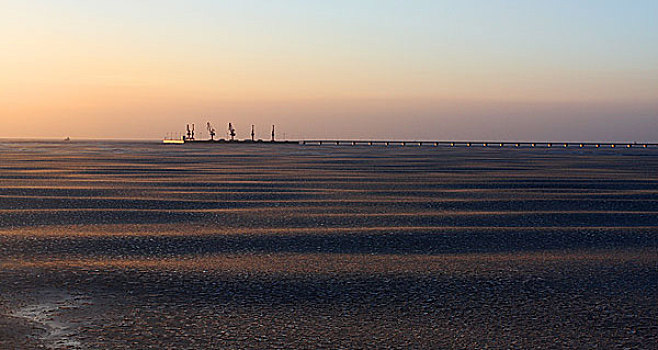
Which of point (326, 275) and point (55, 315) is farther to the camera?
point (326, 275)

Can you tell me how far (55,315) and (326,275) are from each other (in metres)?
3.31

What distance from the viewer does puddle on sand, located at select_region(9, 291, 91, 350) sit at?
5.71 m

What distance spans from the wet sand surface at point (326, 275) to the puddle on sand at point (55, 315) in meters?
0.02

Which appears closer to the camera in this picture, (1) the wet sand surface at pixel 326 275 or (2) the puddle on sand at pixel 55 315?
(2) the puddle on sand at pixel 55 315

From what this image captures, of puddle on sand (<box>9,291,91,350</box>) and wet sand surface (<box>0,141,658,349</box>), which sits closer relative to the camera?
puddle on sand (<box>9,291,91,350</box>)

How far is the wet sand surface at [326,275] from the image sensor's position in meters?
6.05

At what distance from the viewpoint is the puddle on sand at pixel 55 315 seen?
5705 millimetres

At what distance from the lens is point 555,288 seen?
784 centimetres

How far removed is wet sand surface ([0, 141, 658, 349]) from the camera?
6.05m

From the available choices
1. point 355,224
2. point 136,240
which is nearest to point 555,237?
point 355,224

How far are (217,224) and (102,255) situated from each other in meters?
3.63

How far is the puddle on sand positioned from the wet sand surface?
2cm

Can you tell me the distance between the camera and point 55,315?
6508 millimetres

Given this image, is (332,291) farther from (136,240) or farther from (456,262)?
(136,240)
